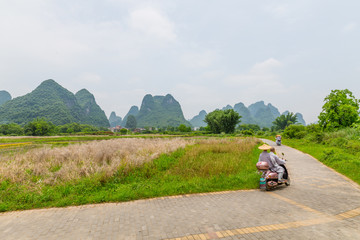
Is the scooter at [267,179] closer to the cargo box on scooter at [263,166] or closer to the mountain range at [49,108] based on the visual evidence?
the cargo box on scooter at [263,166]

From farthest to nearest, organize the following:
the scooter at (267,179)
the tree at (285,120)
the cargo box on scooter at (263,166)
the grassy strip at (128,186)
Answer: the tree at (285,120) < the cargo box on scooter at (263,166) < the scooter at (267,179) < the grassy strip at (128,186)

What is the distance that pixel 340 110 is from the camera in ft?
61.9

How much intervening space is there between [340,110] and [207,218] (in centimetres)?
2288

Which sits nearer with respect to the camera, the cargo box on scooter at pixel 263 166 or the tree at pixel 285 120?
the cargo box on scooter at pixel 263 166

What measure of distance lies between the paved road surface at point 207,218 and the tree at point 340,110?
18.3 meters

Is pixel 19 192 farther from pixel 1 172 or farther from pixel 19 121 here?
pixel 19 121

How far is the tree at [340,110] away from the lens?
60.7 ft

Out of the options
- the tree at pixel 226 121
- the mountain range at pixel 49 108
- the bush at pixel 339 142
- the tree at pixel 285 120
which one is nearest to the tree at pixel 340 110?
the bush at pixel 339 142

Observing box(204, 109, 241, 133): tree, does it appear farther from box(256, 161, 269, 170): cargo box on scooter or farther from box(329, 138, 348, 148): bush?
box(256, 161, 269, 170): cargo box on scooter

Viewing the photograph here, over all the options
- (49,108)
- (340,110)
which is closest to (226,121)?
(340,110)

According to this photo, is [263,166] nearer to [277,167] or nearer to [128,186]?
[277,167]

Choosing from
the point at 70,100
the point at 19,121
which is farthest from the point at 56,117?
the point at 70,100

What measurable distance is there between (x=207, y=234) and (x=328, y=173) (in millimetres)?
7314

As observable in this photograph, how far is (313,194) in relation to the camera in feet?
16.9
